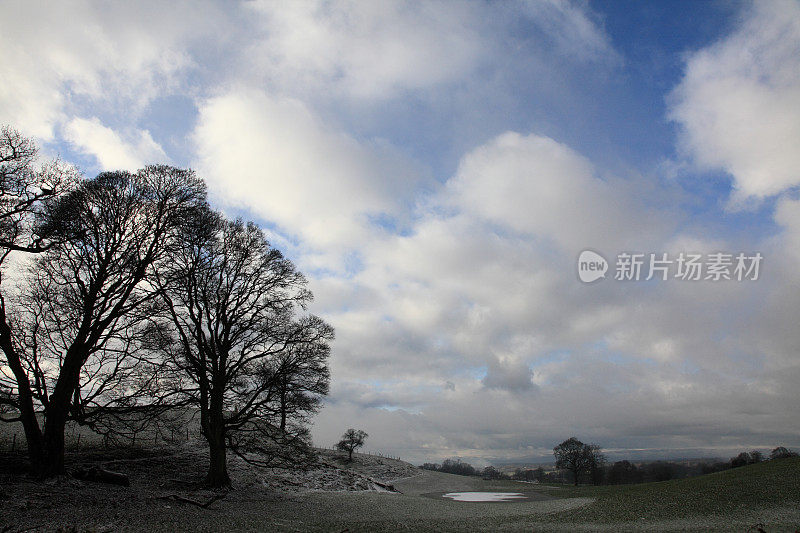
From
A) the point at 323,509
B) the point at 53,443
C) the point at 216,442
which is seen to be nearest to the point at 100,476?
the point at 53,443

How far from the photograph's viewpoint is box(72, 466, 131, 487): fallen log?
17.2 metres

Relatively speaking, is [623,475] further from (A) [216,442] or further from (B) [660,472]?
(A) [216,442]

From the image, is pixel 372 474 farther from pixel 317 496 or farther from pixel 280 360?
pixel 280 360

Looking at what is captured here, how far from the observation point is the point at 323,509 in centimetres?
1994

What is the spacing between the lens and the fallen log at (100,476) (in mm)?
17234

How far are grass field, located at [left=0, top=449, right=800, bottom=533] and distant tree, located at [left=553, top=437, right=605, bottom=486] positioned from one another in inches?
1842

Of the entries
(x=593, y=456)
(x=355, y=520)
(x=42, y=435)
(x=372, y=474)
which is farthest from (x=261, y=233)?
(x=593, y=456)

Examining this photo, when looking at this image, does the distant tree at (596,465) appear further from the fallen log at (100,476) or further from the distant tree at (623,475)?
the fallen log at (100,476)

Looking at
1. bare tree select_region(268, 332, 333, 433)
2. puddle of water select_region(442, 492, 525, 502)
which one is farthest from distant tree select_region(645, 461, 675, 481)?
bare tree select_region(268, 332, 333, 433)

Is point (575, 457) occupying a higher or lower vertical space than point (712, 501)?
lower

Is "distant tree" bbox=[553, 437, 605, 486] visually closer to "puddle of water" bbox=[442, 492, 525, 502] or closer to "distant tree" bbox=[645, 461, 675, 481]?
"distant tree" bbox=[645, 461, 675, 481]

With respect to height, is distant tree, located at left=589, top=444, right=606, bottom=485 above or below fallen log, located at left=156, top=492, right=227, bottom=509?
below

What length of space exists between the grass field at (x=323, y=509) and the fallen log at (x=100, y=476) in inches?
23.9

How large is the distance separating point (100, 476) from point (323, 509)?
9005 millimetres
